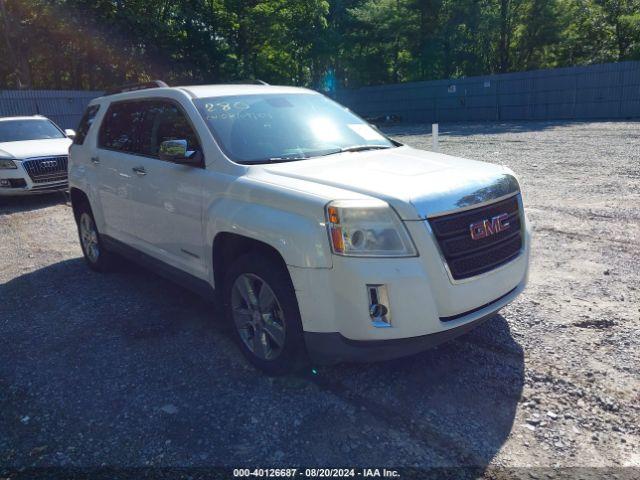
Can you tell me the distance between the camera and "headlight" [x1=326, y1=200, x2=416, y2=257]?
296 cm

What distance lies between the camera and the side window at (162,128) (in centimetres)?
427

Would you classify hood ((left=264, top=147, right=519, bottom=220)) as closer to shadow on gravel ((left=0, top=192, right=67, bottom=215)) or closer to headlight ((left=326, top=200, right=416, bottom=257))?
headlight ((left=326, top=200, right=416, bottom=257))

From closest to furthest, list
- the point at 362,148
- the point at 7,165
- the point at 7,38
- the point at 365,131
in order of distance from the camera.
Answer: the point at 362,148 → the point at 365,131 → the point at 7,165 → the point at 7,38

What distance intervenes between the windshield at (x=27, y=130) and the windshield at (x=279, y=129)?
361 inches

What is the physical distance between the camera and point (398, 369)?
144 inches

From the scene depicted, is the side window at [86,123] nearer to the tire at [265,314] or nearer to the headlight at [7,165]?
the tire at [265,314]

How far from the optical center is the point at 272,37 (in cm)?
3466

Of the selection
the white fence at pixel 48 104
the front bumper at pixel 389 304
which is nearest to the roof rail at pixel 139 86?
the front bumper at pixel 389 304

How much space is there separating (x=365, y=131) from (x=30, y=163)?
8188 millimetres

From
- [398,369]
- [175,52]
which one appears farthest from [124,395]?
[175,52]

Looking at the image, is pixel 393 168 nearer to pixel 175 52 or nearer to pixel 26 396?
pixel 26 396

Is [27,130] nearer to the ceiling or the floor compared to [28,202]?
nearer to the ceiling

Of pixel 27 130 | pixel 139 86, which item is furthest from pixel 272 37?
pixel 139 86

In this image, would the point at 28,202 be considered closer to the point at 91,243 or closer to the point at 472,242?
the point at 91,243
